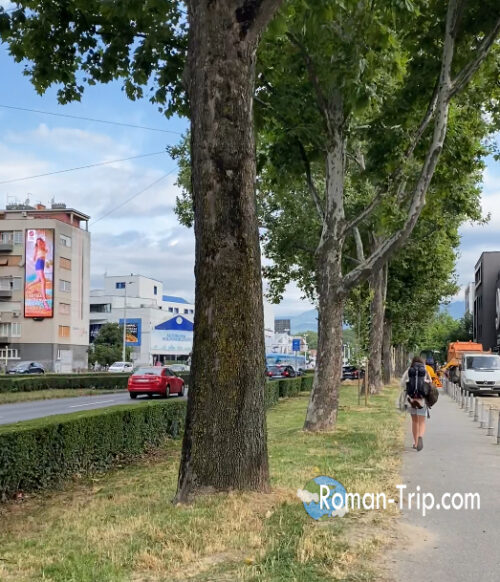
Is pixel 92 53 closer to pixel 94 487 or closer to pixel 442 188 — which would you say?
pixel 94 487

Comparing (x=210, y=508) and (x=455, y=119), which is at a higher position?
(x=455, y=119)

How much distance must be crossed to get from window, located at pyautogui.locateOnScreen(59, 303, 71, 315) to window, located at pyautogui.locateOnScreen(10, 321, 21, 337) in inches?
194

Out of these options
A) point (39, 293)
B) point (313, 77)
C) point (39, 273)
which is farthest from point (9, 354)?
point (313, 77)

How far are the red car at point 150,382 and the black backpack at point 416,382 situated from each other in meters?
22.6

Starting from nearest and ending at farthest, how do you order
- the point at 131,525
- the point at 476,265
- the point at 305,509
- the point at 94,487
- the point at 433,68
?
the point at 131,525
the point at 305,509
the point at 94,487
the point at 433,68
the point at 476,265

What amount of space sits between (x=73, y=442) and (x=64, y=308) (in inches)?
2979

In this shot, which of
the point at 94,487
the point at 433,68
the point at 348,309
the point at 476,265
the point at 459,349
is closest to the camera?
the point at 94,487

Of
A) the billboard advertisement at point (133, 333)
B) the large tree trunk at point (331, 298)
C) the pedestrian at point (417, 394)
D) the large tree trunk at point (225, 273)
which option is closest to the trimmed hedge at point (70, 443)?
the large tree trunk at point (225, 273)

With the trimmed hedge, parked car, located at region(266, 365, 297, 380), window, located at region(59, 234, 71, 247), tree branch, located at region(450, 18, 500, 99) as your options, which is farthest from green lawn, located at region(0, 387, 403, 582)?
window, located at region(59, 234, 71, 247)

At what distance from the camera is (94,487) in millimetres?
9547

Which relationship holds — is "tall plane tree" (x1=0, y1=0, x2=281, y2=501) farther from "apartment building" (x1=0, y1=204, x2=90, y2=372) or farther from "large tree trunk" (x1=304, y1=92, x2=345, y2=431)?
"apartment building" (x1=0, y1=204, x2=90, y2=372)

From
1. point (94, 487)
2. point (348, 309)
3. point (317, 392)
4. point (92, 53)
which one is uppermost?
point (92, 53)

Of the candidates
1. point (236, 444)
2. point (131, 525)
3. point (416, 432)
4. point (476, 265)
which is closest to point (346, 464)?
point (416, 432)

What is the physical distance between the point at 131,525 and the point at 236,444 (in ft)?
4.56
